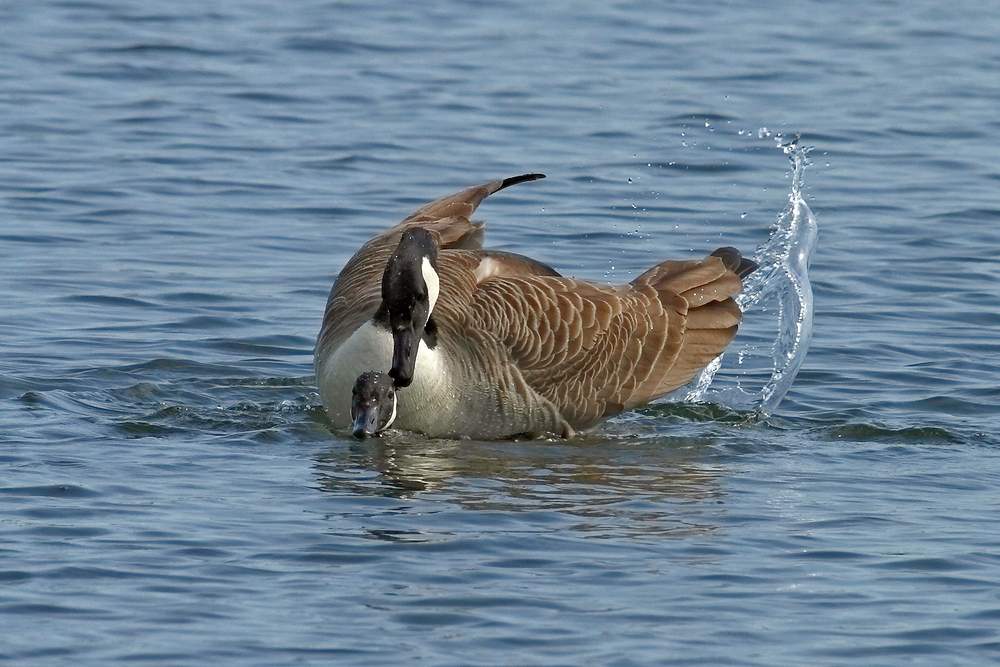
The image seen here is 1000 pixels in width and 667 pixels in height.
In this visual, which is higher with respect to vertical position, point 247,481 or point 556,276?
point 556,276

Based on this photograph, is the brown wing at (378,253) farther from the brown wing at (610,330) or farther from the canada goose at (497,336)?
the brown wing at (610,330)

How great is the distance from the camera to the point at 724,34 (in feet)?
75.4

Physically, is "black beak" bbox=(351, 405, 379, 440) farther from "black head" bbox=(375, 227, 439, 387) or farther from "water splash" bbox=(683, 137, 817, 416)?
"water splash" bbox=(683, 137, 817, 416)

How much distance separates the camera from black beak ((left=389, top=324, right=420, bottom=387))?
8.90m

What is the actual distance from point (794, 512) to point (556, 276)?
2.77m

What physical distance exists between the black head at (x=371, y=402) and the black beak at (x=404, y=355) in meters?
0.07

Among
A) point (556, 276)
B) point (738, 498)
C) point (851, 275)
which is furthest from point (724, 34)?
point (738, 498)

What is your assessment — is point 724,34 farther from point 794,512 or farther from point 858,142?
point 794,512

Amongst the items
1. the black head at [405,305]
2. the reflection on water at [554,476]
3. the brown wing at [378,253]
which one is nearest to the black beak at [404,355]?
the black head at [405,305]

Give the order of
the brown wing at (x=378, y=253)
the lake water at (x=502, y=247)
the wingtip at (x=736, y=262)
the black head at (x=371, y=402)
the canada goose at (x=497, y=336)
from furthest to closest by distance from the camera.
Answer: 1. the wingtip at (x=736, y=262)
2. the brown wing at (x=378, y=253)
3. the canada goose at (x=497, y=336)
4. the black head at (x=371, y=402)
5. the lake water at (x=502, y=247)

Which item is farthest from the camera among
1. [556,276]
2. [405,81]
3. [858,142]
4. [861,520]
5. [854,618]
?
[405,81]

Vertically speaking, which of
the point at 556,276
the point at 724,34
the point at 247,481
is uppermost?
the point at 724,34

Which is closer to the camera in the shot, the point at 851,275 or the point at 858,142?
the point at 851,275

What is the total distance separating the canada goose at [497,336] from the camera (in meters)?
9.02
